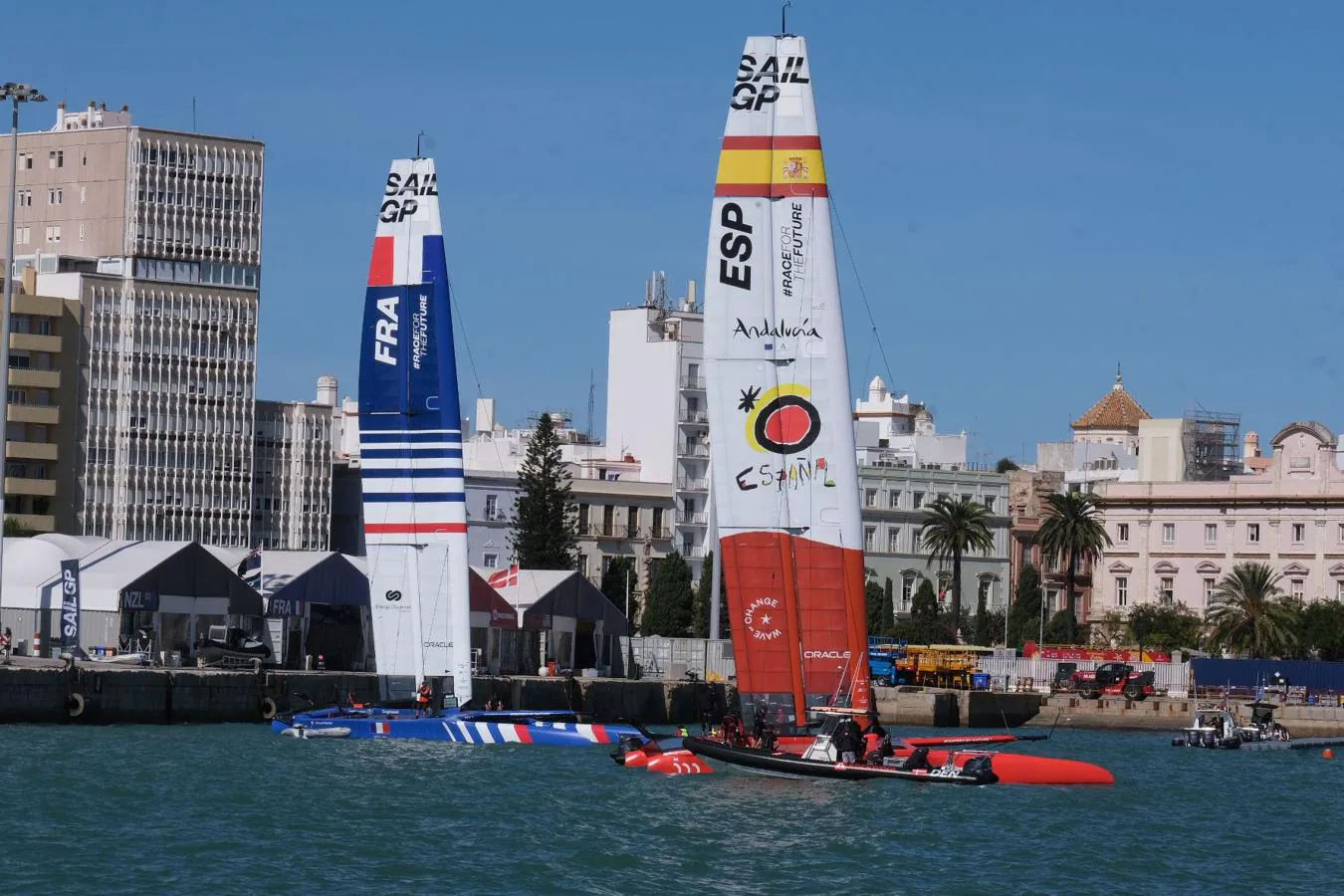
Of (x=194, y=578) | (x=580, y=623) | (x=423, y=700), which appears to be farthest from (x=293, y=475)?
(x=423, y=700)

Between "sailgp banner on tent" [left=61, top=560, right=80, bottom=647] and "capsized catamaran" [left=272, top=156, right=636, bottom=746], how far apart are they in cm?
1348

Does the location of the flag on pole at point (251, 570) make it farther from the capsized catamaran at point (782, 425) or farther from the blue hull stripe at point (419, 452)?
the capsized catamaran at point (782, 425)

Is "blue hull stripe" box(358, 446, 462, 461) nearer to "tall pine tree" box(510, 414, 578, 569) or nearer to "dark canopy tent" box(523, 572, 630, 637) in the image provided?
"dark canopy tent" box(523, 572, 630, 637)

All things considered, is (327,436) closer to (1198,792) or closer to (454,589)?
(454,589)

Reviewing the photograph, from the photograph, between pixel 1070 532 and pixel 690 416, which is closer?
pixel 1070 532

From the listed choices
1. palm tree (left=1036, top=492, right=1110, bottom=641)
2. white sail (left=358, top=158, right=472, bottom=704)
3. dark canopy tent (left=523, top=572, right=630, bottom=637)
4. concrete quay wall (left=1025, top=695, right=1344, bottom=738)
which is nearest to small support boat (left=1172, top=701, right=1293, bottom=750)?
concrete quay wall (left=1025, top=695, right=1344, bottom=738)

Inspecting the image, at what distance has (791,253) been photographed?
2000 inches

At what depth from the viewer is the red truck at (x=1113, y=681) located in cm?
10206

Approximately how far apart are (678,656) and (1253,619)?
28.6m

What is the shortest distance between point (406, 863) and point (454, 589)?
28399 mm

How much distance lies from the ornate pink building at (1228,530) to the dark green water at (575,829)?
69637 millimetres

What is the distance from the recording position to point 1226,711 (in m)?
86.7

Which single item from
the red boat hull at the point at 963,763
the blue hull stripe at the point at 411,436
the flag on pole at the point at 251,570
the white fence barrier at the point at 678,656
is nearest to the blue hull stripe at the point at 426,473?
the blue hull stripe at the point at 411,436

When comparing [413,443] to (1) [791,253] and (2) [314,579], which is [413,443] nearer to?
(1) [791,253]
